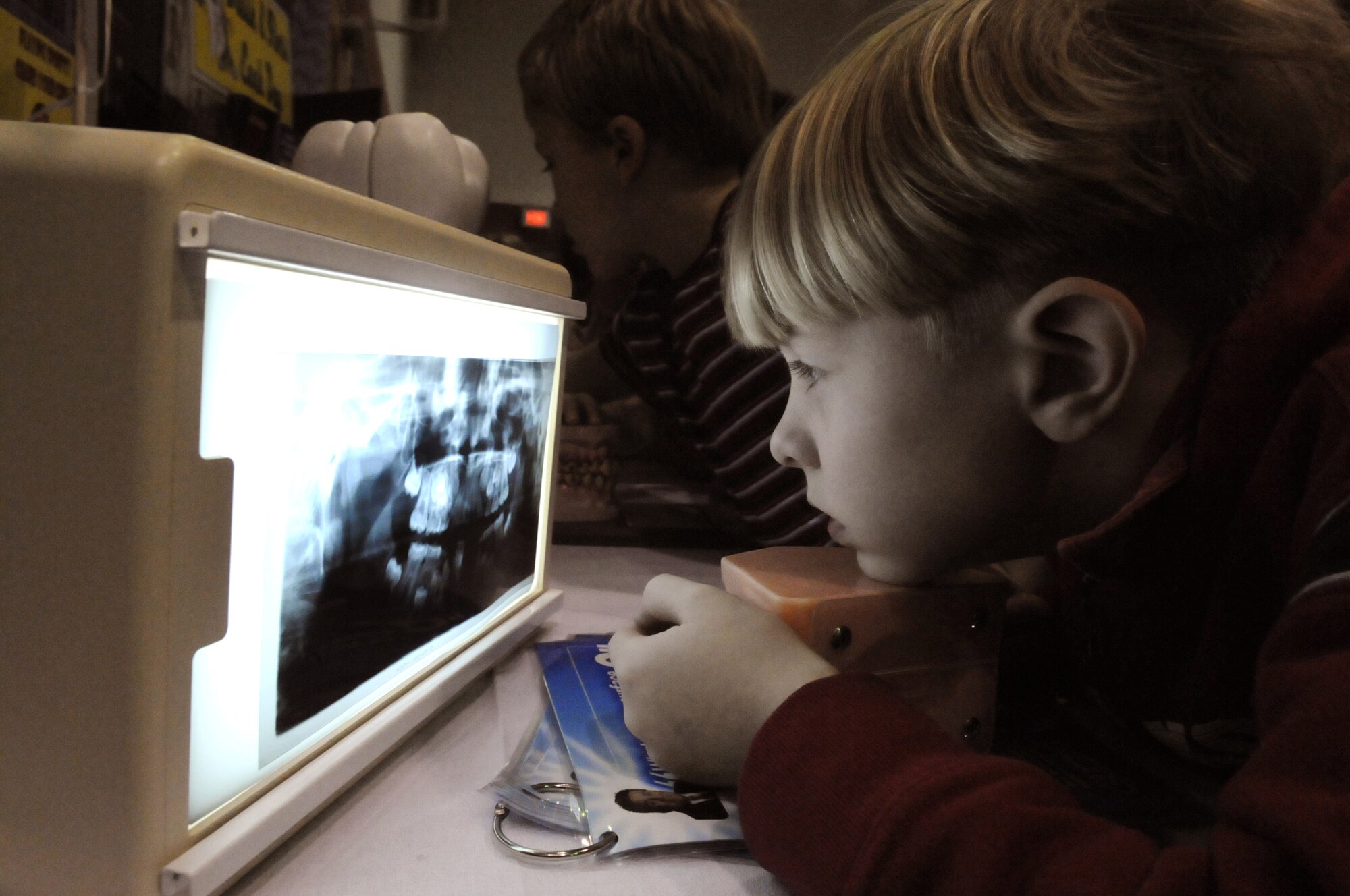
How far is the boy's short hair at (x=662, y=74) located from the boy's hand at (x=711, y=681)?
0.78 metres

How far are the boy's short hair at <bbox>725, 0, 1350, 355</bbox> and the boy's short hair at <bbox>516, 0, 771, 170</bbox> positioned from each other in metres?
0.66

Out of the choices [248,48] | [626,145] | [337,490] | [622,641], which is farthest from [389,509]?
[626,145]

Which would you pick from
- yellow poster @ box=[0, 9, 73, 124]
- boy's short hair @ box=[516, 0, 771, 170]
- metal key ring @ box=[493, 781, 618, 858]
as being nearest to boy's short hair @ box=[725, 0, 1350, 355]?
metal key ring @ box=[493, 781, 618, 858]

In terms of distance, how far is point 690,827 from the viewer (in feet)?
1.21

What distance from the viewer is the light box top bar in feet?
0.83

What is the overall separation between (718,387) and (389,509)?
59 centimetres

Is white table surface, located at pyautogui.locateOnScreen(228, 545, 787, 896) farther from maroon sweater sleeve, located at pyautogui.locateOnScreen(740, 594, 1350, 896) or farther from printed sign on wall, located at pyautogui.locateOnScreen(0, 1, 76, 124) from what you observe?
printed sign on wall, located at pyautogui.locateOnScreen(0, 1, 76, 124)

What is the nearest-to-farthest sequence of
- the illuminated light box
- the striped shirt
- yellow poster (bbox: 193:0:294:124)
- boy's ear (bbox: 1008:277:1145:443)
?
1. the illuminated light box
2. boy's ear (bbox: 1008:277:1145:443)
3. yellow poster (bbox: 193:0:294:124)
4. the striped shirt

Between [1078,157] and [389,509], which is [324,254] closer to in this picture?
[389,509]

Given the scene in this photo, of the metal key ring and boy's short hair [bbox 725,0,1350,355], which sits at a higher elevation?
boy's short hair [bbox 725,0,1350,355]

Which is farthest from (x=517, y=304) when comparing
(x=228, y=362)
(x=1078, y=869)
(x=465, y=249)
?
(x=1078, y=869)

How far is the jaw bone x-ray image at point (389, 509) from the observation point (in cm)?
34

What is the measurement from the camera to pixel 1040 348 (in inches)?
15.2

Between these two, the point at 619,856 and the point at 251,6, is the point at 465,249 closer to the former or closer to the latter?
the point at 619,856
